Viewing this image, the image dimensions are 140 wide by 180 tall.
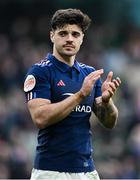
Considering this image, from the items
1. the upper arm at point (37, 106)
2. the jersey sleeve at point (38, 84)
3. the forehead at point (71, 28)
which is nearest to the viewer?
the upper arm at point (37, 106)

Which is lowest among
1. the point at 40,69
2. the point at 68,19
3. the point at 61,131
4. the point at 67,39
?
the point at 61,131

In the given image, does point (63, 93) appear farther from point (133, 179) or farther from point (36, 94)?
point (133, 179)

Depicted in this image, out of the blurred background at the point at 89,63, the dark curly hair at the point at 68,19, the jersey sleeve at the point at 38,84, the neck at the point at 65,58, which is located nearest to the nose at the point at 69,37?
the dark curly hair at the point at 68,19

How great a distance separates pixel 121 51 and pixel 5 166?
4.59 m

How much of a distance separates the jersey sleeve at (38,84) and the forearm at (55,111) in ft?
0.43

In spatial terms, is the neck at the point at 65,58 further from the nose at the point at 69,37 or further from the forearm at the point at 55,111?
the forearm at the point at 55,111

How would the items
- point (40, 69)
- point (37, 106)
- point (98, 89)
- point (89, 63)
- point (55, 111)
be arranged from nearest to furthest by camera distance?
point (55, 111), point (37, 106), point (40, 69), point (98, 89), point (89, 63)

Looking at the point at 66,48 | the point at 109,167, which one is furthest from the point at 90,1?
the point at 66,48

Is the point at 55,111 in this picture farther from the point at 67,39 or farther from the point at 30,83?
the point at 67,39

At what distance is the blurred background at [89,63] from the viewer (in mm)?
12695

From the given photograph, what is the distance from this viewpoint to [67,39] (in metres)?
6.89

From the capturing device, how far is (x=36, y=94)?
6828 mm

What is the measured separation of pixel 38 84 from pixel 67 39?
0.42 m

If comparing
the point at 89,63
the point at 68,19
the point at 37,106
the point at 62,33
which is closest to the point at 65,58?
the point at 62,33
